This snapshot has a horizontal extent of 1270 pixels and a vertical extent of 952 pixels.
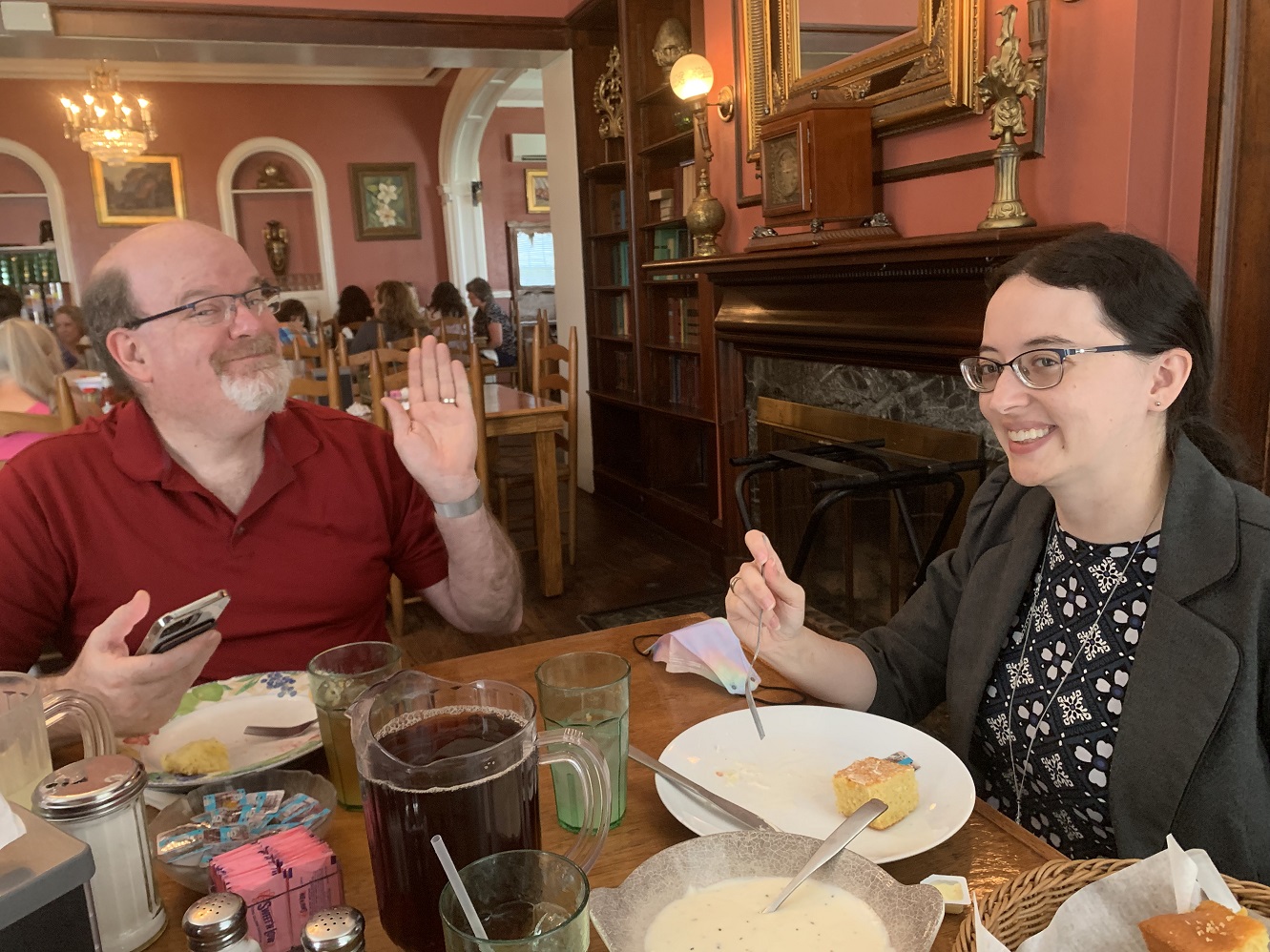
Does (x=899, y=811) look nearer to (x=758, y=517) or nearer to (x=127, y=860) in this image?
(x=127, y=860)

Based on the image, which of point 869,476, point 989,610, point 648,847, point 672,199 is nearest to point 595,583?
point 869,476

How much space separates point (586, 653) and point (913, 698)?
59cm

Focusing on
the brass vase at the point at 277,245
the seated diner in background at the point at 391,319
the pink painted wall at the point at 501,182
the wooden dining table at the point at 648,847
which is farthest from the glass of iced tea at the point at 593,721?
the pink painted wall at the point at 501,182

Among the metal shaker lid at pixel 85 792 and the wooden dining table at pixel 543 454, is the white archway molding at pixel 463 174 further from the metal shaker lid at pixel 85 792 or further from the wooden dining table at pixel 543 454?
the metal shaker lid at pixel 85 792

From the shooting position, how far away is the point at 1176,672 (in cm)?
100

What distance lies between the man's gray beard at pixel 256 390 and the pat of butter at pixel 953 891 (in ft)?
3.86

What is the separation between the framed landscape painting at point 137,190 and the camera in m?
8.09

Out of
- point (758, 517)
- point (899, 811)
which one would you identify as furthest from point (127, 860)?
point (758, 517)

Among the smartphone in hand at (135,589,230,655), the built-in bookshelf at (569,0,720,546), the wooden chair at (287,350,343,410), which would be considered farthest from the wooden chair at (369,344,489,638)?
the smartphone in hand at (135,589,230,655)

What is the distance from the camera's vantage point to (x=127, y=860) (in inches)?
27.1

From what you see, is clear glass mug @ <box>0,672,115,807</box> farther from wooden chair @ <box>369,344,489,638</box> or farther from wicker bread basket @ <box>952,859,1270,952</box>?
wooden chair @ <box>369,344,489,638</box>

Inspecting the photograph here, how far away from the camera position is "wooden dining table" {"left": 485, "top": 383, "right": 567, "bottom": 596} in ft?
12.0

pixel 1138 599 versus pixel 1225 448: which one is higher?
pixel 1225 448

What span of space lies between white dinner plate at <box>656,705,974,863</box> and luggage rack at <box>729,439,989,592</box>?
1247 millimetres
